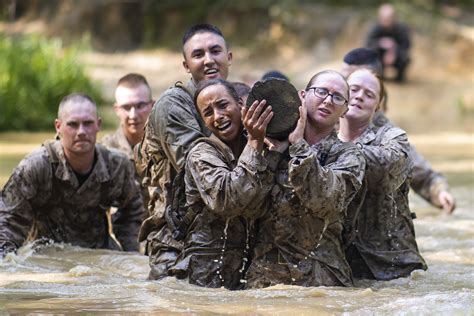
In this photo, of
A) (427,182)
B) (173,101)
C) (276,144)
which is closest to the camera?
(276,144)

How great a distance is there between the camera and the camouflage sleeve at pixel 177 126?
6082 millimetres

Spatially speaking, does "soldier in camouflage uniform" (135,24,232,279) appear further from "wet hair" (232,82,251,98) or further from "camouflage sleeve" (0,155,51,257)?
"camouflage sleeve" (0,155,51,257)

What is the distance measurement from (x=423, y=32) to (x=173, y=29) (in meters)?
6.19

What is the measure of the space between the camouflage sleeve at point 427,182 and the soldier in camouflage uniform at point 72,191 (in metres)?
2.31

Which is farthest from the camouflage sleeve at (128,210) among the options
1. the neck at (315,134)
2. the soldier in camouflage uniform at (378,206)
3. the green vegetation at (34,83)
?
the green vegetation at (34,83)

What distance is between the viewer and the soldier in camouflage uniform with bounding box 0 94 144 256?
25.5ft

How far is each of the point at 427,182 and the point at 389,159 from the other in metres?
2.65

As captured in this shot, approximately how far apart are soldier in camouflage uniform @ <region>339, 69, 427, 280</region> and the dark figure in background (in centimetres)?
1454

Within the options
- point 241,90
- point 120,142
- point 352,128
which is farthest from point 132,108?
point 241,90

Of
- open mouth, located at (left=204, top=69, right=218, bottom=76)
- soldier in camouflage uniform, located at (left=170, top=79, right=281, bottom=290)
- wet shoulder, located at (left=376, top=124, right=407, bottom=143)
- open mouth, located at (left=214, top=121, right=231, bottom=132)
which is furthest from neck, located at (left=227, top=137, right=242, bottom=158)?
wet shoulder, located at (left=376, top=124, right=407, bottom=143)

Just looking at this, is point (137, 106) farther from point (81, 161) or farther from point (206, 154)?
point (206, 154)

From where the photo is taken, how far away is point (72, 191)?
8023mm

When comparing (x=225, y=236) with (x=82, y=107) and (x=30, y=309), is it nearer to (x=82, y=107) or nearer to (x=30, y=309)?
(x=30, y=309)

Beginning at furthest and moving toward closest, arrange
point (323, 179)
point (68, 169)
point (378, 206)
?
1. point (68, 169)
2. point (378, 206)
3. point (323, 179)
